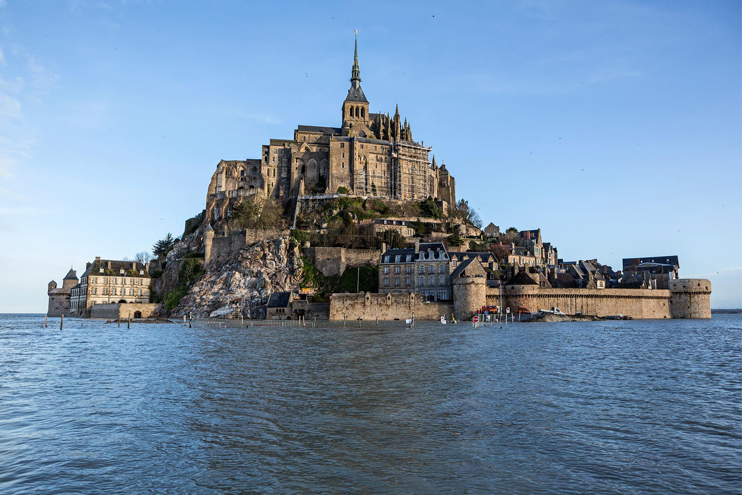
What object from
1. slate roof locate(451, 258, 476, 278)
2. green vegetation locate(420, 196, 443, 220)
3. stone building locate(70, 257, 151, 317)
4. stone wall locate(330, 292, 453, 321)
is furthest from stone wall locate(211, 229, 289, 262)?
slate roof locate(451, 258, 476, 278)

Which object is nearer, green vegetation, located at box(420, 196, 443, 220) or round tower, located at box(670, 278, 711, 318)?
round tower, located at box(670, 278, 711, 318)

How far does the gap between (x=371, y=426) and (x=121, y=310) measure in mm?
67194

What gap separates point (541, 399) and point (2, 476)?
12.4 meters

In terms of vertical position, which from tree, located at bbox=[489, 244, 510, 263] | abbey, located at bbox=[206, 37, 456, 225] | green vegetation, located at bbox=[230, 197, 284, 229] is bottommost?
tree, located at bbox=[489, 244, 510, 263]

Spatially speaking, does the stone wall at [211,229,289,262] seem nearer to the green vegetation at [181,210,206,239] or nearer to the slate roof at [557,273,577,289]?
the green vegetation at [181,210,206,239]

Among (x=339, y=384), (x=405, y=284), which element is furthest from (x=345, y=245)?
(x=339, y=384)

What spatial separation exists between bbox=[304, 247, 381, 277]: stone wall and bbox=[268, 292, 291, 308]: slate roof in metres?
6.31

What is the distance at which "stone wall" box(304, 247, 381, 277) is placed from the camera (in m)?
65.5

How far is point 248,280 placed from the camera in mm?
64750

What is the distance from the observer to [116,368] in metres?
21.6

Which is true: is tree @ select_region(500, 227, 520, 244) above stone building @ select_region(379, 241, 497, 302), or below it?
above

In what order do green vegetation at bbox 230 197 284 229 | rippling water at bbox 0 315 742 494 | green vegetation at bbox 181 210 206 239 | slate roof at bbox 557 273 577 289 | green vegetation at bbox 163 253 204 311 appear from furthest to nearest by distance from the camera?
green vegetation at bbox 181 210 206 239, green vegetation at bbox 230 197 284 229, green vegetation at bbox 163 253 204 311, slate roof at bbox 557 273 577 289, rippling water at bbox 0 315 742 494

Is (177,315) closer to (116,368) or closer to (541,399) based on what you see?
(116,368)

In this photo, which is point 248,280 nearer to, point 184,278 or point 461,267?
point 184,278
